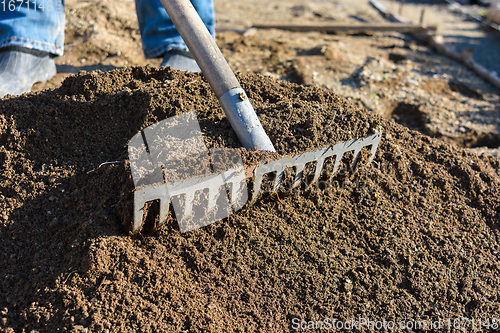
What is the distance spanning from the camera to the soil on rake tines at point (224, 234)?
1.68 m

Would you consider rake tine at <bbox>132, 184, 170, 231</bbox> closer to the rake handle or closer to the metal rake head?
the metal rake head

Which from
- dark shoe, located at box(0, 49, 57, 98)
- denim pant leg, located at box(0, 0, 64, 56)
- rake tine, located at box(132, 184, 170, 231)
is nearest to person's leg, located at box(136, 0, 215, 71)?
denim pant leg, located at box(0, 0, 64, 56)

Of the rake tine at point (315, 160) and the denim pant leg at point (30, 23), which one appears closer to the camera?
the rake tine at point (315, 160)

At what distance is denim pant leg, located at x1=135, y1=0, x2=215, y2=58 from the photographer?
3.10 m

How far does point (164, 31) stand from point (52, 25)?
0.89 m

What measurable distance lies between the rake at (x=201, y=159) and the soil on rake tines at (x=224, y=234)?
0.07 m

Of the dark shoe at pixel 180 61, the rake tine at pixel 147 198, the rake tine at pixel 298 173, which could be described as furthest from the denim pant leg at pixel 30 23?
the rake tine at pixel 298 173

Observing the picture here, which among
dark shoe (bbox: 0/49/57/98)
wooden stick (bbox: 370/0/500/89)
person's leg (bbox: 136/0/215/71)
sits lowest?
wooden stick (bbox: 370/0/500/89)

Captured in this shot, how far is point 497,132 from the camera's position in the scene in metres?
3.57

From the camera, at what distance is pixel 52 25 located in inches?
118

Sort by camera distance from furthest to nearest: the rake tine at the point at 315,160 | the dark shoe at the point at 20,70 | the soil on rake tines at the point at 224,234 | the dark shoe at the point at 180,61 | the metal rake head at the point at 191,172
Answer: the dark shoe at the point at 180,61, the dark shoe at the point at 20,70, the rake tine at the point at 315,160, the metal rake head at the point at 191,172, the soil on rake tines at the point at 224,234

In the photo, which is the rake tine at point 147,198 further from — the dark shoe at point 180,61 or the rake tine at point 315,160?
the dark shoe at point 180,61

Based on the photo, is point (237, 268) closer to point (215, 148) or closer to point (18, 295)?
point (215, 148)

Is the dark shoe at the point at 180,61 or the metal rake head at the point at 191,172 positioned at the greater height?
the dark shoe at the point at 180,61
